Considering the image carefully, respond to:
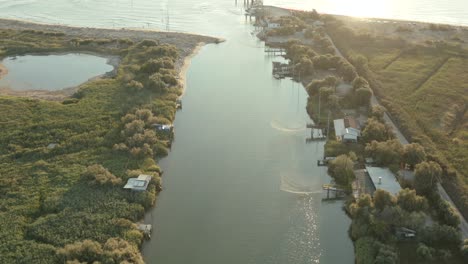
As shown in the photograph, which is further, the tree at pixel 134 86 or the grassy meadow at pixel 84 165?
the tree at pixel 134 86

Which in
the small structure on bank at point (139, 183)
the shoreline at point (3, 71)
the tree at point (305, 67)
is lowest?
the small structure on bank at point (139, 183)

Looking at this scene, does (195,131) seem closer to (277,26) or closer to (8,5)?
(277,26)

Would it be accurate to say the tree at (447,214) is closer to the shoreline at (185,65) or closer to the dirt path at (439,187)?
the dirt path at (439,187)

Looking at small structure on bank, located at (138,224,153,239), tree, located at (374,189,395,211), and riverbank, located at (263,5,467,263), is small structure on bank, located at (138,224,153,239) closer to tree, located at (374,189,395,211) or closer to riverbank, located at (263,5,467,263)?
riverbank, located at (263,5,467,263)

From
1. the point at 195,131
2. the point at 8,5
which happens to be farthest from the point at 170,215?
the point at 8,5

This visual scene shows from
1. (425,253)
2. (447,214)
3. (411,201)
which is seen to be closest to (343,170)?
(411,201)

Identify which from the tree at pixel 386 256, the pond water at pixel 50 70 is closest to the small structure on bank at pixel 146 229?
the tree at pixel 386 256

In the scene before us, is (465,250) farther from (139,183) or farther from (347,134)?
(139,183)

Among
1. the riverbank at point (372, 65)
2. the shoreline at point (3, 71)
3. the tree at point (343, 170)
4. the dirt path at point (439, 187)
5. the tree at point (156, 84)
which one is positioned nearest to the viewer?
the riverbank at point (372, 65)
